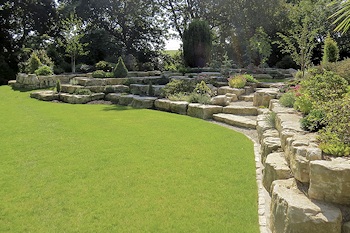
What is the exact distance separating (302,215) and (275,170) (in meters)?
1.01

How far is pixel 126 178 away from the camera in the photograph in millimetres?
3896

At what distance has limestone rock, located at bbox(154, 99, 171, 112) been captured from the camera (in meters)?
9.24

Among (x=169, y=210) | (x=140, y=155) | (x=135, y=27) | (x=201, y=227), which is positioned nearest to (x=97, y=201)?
(x=169, y=210)

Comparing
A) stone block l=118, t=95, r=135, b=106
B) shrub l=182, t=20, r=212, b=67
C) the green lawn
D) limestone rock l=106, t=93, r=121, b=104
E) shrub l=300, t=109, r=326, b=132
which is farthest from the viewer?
shrub l=182, t=20, r=212, b=67

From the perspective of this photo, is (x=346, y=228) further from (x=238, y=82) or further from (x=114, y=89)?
(x=114, y=89)

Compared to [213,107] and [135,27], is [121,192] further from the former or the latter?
[135,27]

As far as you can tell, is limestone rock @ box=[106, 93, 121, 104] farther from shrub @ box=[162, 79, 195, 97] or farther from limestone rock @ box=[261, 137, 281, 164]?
limestone rock @ box=[261, 137, 281, 164]

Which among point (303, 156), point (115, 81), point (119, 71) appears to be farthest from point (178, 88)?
point (303, 156)

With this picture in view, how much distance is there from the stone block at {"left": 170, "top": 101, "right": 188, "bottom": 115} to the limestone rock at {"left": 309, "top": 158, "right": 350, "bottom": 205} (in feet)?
20.3

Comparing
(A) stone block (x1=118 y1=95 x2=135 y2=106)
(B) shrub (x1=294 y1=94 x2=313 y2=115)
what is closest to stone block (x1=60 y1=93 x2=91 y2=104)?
(A) stone block (x1=118 y1=95 x2=135 y2=106)

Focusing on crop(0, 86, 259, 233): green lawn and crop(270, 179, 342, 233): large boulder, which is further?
→ crop(0, 86, 259, 233): green lawn

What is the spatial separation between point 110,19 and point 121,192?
19992mm

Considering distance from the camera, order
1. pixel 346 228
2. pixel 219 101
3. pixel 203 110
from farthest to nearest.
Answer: pixel 219 101 → pixel 203 110 → pixel 346 228

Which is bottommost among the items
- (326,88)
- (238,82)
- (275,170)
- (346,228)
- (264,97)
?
(346,228)
